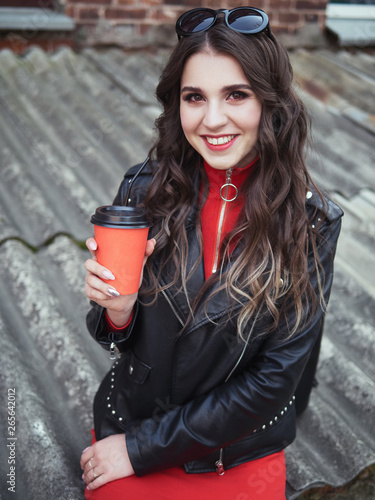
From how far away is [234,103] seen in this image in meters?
1.51

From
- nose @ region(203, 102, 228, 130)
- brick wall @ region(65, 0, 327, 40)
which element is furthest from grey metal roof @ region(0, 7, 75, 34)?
nose @ region(203, 102, 228, 130)

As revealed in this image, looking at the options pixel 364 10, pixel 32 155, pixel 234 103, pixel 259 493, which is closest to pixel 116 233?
pixel 234 103

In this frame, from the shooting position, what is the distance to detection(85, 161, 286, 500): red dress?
5.09 feet

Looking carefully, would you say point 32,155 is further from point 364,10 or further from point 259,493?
point 364,10

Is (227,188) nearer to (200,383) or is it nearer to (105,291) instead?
(105,291)

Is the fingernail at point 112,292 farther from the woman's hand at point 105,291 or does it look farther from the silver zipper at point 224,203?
the silver zipper at point 224,203

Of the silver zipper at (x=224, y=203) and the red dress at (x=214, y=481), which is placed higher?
the silver zipper at (x=224, y=203)

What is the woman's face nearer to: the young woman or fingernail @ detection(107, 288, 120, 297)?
the young woman


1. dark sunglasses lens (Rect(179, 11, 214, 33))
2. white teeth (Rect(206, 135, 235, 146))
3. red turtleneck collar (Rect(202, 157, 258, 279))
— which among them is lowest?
red turtleneck collar (Rect(202, 157, 258, 279))

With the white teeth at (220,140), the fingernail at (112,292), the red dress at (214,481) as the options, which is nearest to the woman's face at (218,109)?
the white teeth at (220,140)

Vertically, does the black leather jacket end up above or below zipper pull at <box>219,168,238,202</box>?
below

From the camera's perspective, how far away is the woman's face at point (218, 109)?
1.48m

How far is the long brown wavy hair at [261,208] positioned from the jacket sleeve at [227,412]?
9cm

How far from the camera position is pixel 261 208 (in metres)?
1.57
